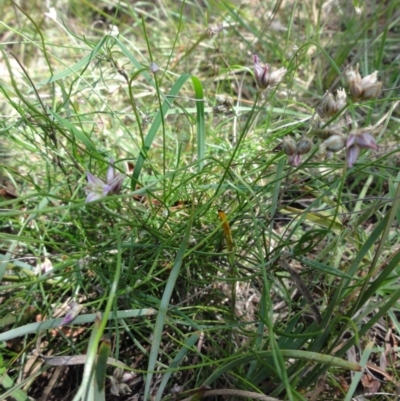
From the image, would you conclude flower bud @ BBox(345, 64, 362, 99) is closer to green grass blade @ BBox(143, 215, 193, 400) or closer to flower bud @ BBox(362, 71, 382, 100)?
flower bud @ BBox(362, 71, 382, 100)

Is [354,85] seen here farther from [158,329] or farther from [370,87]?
[158,329]

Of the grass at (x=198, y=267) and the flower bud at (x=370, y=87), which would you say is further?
the grass at (x=198, y=267)

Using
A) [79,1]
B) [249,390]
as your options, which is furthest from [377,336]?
[79,1]

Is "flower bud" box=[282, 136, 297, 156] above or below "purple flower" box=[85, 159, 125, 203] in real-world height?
above

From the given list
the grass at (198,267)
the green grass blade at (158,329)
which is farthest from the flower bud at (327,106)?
the green grass blade at (158,329)

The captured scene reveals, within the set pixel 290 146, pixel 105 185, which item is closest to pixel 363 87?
pixel 290 146

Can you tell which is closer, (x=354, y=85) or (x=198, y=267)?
(x=354, y=85)

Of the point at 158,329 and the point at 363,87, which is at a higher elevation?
the point at 363,87

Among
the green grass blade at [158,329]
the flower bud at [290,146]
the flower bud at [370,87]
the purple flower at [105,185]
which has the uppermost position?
the flower bud at [370,87]

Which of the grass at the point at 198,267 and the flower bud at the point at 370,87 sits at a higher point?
the flower bud at the point at 370,87

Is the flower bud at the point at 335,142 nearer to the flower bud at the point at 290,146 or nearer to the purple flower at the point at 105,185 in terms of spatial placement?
the flower bud at the point at 290,146

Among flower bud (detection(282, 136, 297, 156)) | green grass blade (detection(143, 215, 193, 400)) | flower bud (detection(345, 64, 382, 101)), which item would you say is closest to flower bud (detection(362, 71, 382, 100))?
flower bud (detection(345, 64, 382, 101))

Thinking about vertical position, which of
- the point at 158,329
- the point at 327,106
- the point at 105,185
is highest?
the point at 327,106
